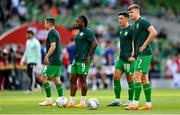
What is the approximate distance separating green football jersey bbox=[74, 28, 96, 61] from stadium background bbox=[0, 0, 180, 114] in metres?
16.0

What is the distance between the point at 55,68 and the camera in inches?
933

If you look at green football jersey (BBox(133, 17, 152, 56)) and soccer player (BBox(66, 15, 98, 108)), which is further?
soccer player (BBox(66, 15, 98, 108))

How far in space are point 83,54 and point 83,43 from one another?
12.2 inches

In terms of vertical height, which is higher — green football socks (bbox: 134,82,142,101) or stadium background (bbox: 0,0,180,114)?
stadium background (bbox: 0,0,180,114)

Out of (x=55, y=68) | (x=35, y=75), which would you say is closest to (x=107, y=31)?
(x=35, y=75)

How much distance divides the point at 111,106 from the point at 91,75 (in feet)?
62.2

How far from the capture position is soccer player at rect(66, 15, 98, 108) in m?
22.6

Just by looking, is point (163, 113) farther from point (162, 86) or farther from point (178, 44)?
point (178, 44)

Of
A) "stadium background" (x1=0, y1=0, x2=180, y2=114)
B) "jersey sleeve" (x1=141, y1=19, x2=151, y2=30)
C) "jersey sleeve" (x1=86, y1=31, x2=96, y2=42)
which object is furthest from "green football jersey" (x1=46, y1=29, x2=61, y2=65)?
"stadium background" (x1=0, y1=0, x2=180, y2=114)

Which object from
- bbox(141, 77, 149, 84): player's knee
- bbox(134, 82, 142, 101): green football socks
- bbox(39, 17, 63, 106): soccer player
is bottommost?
bbox(134, 82, 142, 101): green football socks

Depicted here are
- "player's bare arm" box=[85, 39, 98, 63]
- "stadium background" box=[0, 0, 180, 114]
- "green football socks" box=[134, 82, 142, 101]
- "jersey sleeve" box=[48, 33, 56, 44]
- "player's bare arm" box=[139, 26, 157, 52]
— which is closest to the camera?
"player's bare arm" box=[139, 26, 157, 52]

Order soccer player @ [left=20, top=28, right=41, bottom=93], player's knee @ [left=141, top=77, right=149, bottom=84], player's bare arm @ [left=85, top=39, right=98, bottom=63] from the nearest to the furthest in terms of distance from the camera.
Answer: player's knee @ [left=141, top=77, right=149, bottom=84] < player's bare arm @ [left=85, top=39, right=98, bottom=63] < soccer player @ [left=20, top=28, right=41, bottom=93]

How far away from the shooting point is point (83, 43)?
74.5 feet

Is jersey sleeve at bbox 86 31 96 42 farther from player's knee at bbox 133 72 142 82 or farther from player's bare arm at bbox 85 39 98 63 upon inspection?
player's knee at bbox 133 72 142 82
